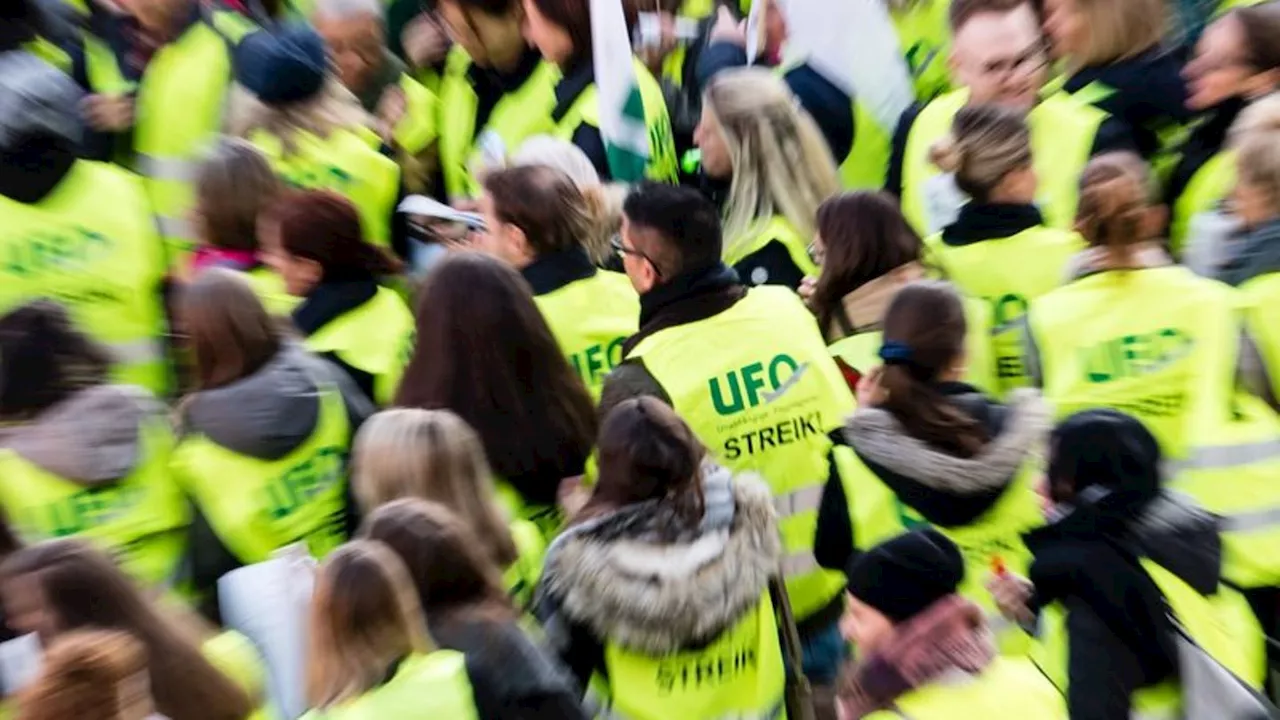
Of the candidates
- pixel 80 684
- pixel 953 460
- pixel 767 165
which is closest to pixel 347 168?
pixel 767 165

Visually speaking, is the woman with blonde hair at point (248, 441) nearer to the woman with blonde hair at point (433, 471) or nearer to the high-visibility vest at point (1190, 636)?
the woman with blonde hair at point (433, 471)

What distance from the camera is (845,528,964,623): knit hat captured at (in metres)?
2.71

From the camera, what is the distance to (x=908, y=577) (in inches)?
107

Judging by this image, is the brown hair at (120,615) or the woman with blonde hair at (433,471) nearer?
the brown hair at (120,615)

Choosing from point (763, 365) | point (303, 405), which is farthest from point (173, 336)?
point (763, 365)

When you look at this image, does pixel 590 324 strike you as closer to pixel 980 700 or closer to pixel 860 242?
pixel 860 242

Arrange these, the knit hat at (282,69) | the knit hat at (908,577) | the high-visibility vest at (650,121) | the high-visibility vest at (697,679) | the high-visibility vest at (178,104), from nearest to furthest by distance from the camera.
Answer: the knit hat at (908,577) → the high-visibility vest at (697,679) → the knit hat at (282,69) → the high-visibility vest at (650,121) → the high-visibility vest at (178,104)

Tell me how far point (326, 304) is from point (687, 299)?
0.97m

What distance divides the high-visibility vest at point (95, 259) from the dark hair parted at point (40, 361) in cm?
64

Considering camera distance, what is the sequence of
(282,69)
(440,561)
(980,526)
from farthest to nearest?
(282,69) < (980,526) < (440,561)

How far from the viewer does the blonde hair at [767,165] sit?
454 cm

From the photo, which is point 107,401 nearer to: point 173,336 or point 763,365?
point 173,336

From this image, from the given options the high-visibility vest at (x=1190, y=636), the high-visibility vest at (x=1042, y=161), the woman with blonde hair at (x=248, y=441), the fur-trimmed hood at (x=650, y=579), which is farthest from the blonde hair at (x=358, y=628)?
the high-visibility vest at (x=1042, y=161)

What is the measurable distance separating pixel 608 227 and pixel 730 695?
5.64 ft
